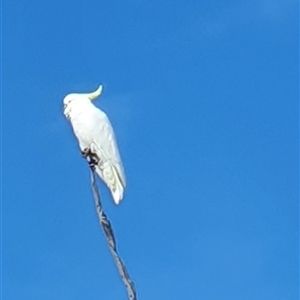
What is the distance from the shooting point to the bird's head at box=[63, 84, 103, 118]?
1057 cm

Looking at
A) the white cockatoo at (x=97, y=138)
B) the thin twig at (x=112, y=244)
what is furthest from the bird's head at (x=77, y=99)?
the thin twig at (x=112, y=244)

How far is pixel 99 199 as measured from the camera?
30.1 ft

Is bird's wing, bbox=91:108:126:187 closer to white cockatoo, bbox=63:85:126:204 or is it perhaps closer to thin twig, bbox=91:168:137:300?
white cockatoo, bbox=63:85:126:204

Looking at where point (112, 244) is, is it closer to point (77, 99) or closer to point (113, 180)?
point (113, 180)

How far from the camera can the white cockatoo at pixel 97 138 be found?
9570 mm

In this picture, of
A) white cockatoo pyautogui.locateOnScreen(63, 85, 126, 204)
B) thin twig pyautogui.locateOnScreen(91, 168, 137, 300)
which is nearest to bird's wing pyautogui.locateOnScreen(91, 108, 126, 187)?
white cockatoo pyautogui.locateOnScreen(63, 85, 126, 204)

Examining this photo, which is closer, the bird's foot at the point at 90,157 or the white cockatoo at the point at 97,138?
the white cockatoo at the point at 97,138

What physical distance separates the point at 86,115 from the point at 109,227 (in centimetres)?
164

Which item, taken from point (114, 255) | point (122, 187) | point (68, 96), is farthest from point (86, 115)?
point (114, 255)

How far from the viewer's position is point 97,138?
1008 centimetres

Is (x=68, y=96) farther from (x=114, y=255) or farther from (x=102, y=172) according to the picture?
(x=114, y=255)

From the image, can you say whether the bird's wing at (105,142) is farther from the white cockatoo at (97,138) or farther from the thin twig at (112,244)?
the thin twig at (112,244)

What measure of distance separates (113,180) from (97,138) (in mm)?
704

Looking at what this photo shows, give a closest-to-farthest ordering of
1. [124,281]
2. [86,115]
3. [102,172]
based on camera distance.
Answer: [124,281], [102,172], [86,115]
